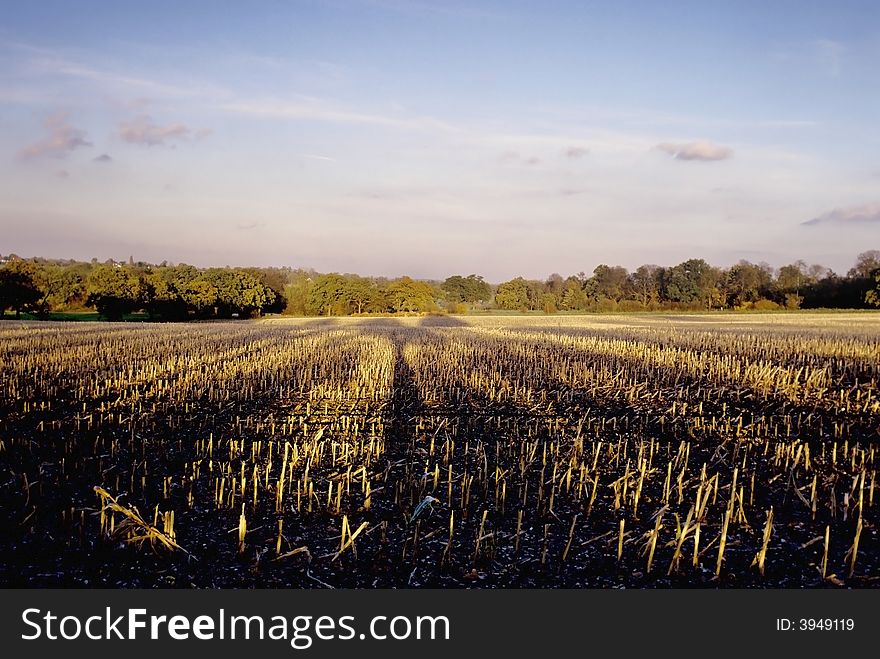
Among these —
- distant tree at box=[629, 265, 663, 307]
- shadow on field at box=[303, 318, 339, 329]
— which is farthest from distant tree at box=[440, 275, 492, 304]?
shadow on field at box=[303, 318, 339, 329]

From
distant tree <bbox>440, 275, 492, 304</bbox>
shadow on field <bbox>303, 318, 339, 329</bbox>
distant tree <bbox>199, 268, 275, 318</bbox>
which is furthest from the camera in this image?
distant tree <bbox>440, 275, 492, 304</bbox>

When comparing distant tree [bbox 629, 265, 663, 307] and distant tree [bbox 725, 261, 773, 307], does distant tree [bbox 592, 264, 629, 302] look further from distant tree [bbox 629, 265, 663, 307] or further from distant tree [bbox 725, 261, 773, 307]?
distant tree [bbox 725, 261, 773, 307]

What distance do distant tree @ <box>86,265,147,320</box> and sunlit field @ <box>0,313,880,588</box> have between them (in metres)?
55.2

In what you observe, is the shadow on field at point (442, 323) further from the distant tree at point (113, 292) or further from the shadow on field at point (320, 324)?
the distant tree at point (113, 292)

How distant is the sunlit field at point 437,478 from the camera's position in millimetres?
5469

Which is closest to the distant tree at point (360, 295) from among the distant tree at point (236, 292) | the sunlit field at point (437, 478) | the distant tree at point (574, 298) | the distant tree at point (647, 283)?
the distant tree at point (236, 292)

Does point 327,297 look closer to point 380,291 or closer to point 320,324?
point 380,291

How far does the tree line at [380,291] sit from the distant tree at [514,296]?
23 cm

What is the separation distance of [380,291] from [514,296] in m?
39.5

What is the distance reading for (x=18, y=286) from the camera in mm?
63219

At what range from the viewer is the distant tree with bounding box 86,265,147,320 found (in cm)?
6717

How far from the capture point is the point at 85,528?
6.21 m

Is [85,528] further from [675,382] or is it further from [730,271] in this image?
[730,271]

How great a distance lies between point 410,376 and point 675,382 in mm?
7842
